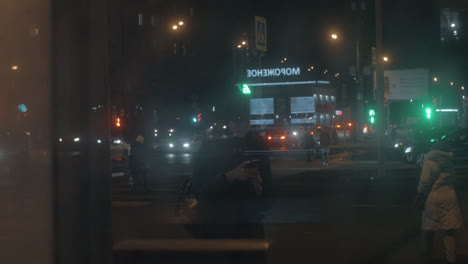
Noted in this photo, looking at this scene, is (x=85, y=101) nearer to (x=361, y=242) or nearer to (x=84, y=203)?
(x=84, y=203)

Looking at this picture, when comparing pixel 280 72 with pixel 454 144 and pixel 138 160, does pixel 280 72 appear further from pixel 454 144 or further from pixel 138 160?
pixel 138 160

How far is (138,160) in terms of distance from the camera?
16.9 metres

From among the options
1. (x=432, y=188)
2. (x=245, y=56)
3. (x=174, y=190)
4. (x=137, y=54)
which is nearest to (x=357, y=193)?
(x=174, y=190)

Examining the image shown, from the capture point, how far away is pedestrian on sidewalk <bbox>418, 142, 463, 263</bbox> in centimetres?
682

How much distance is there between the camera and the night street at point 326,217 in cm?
824

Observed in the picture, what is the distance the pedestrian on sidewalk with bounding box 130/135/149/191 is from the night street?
0.62 meters

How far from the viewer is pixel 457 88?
5131cm

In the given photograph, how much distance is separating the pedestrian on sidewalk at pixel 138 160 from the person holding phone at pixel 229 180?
735cm

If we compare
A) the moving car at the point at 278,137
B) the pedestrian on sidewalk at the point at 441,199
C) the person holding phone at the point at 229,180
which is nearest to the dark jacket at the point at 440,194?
the pedestrian on sidewalk at the point at 441,199

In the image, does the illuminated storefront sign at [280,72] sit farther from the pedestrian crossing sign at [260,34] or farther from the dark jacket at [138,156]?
the dark jacket at [138,156]

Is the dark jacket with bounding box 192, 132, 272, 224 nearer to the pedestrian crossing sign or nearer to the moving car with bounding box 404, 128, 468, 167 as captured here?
the pedestrian crossing sign

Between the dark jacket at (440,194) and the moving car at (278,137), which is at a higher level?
the moving car at (278,137)

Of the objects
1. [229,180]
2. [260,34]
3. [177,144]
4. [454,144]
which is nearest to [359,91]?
[177,144]

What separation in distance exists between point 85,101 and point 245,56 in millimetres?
29214
